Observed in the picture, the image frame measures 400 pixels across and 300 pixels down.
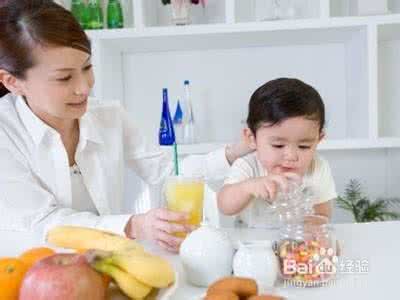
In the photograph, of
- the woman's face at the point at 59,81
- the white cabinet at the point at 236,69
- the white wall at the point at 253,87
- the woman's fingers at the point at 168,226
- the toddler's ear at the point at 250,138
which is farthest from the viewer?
the white wall at the point at 253,87

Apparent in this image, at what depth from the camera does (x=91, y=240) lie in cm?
82

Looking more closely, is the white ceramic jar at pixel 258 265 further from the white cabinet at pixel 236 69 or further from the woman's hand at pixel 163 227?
the white cabinet at pixel 236 69

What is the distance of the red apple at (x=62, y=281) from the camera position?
0.65 m

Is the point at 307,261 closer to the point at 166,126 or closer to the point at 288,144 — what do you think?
the point at 288,144

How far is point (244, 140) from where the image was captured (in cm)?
145

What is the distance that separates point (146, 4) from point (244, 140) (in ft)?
4.02

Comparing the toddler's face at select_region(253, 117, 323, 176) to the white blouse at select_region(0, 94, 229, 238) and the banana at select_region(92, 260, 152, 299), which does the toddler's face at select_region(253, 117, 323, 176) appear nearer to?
the white blouse at select_region(0, 94, 229, 238)

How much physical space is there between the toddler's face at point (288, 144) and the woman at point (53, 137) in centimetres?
16

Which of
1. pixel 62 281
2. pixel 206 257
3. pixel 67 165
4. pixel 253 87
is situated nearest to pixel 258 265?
pixel 206 257

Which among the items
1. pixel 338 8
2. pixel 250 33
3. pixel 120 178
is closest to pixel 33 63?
pixel 120 178

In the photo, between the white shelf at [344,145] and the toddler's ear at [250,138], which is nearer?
the toddler's ear at [250,138]

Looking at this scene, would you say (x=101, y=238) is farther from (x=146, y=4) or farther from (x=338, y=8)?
(x=338, y=8)

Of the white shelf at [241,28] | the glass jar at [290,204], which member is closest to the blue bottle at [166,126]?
the white shelf at [241,28]

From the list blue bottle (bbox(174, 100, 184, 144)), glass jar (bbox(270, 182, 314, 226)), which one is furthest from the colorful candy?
blue bottle (bbox(174, 100, 184, 144))
